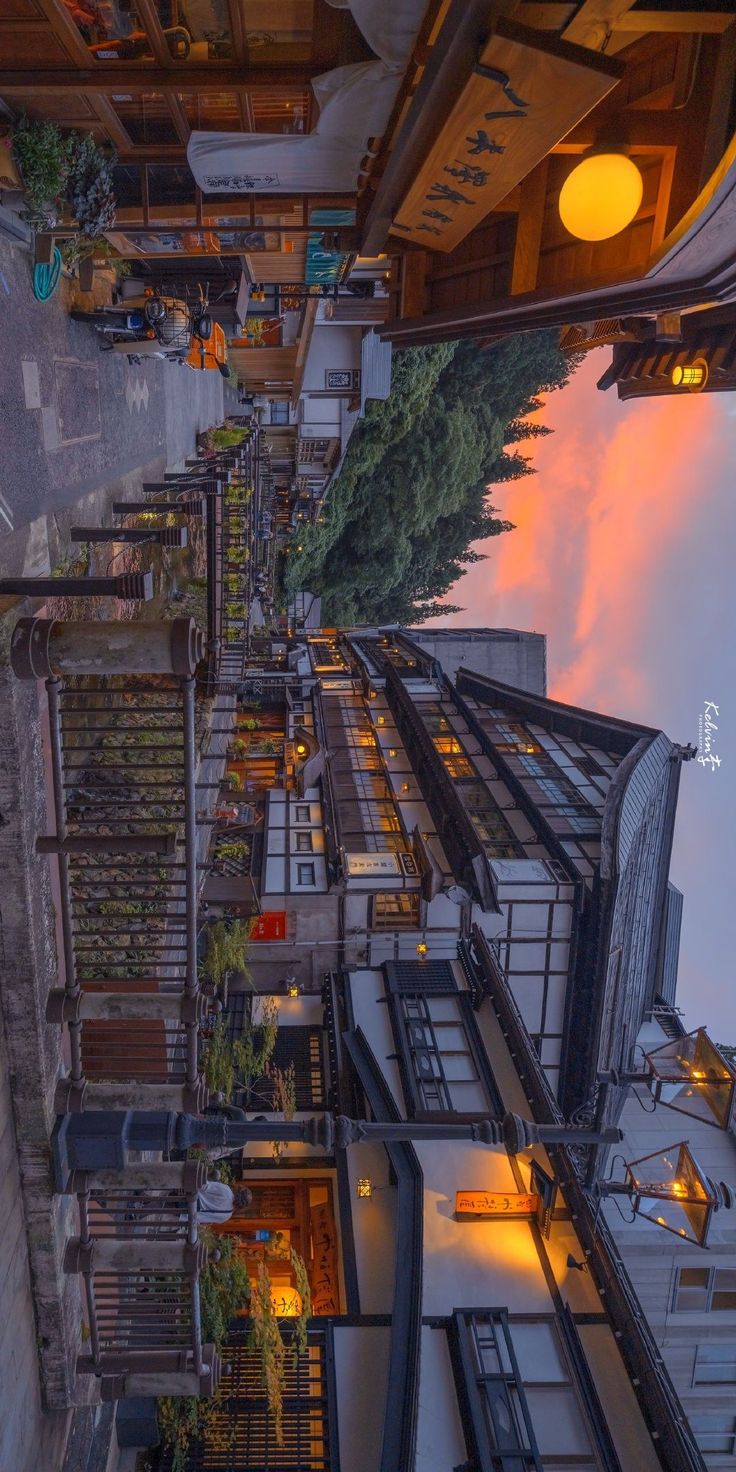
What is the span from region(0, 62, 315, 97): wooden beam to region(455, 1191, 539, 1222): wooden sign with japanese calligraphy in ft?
55.5

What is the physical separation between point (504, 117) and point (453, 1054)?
51.8ft

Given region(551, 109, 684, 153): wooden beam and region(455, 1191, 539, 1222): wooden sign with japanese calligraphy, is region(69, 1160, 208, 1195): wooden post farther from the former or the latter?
region(551, 109, 684, 153): wooden beam

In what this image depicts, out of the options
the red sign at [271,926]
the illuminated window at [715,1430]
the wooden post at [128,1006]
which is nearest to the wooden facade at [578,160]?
the wooden post at [128,1006]

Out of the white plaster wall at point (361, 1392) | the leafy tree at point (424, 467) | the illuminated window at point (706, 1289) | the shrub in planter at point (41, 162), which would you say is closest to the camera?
the shrub in planter at point (41, 162)

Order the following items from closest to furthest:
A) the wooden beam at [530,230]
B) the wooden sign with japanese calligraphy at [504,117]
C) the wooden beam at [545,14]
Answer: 1. the wooden sign with japanese calligraphy at [504,117]
2. the wooden beam at [545,14]
3. the wooden beam at [530,230]

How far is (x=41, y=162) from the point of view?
8266 mm

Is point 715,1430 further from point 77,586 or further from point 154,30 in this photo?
point 154,30

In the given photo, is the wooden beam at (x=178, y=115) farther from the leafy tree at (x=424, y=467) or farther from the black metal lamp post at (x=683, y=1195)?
the leafy tree at (x=424, y=467)

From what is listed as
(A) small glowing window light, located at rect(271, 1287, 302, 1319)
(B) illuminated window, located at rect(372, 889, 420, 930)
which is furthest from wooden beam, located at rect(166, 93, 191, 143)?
(A) small glowing window light, located at rect(271, 1287, 302, 1319)

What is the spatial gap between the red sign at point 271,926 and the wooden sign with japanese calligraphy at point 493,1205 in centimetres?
915

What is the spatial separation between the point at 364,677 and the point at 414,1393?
27357 millimetres

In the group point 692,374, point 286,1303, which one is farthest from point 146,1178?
point 692,374

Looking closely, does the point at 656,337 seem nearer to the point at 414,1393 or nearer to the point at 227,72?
the point at 227,72

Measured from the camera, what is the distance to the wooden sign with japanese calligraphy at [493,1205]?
1264cm
